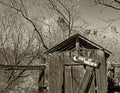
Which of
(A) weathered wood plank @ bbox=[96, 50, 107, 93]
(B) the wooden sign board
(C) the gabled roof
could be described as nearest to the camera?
(A) weathered wood plank @ bbox=[96, 50, 107, 93]

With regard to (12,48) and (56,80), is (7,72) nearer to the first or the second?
(12,48)

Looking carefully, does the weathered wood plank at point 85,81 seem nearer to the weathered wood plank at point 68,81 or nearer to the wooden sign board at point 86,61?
the wooden sign board at point 86,61

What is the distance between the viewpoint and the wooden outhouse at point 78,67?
1005cm

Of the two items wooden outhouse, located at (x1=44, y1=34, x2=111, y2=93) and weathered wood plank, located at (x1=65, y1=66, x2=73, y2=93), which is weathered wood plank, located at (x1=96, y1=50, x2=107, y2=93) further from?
weathered wood plank, located at (x1=65, y1=66, x2=73, y2=93)

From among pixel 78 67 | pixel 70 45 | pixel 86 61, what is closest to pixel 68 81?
pixel 78 67

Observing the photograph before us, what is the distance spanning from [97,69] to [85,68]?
569mm

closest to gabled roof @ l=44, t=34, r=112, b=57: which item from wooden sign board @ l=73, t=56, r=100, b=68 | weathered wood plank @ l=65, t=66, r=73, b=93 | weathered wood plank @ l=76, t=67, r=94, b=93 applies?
wooden sign board @ l=73, t=56, r=100, b=68

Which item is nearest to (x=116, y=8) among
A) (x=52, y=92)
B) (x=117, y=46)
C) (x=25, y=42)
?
(x=52, y=92)

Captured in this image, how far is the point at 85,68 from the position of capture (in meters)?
10.2

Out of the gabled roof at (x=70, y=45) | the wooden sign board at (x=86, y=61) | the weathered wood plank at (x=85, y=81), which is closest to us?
the weathered wood plank at (x=85, y=81)

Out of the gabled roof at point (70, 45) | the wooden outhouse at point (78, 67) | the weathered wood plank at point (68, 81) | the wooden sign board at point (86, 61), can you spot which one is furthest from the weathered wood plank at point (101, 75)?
the weathered wood plank at point (68, 81)

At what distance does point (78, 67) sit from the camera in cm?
1026

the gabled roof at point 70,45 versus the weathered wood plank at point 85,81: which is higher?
the gabled roof at point 70,45

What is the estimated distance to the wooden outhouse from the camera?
10.1m
